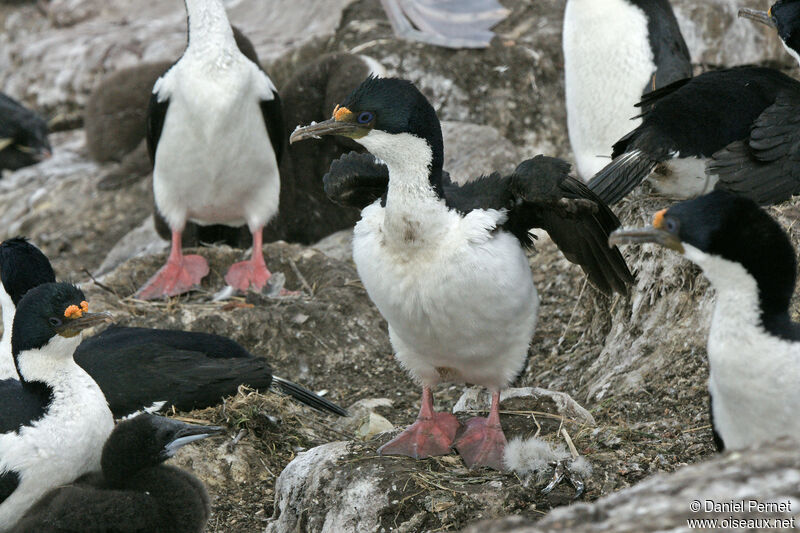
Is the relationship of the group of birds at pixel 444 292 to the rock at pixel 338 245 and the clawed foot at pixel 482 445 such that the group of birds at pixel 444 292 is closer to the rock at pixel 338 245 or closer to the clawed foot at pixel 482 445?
the clawed foot at pixel 482 445

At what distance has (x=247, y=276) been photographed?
7.30 metres

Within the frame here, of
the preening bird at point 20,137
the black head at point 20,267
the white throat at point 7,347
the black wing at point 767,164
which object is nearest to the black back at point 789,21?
the black wing at point 767,164

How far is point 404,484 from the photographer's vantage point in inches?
159

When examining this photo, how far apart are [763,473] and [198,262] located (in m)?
5.73

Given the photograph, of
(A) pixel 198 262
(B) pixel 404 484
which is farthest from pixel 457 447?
(A) pixel 198 262

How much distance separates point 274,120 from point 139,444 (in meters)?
3.97

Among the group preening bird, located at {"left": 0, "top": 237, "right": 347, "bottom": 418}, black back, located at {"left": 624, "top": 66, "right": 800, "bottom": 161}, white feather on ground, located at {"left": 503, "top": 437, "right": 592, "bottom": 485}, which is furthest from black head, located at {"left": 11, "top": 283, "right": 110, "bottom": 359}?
black back, located at {"left": 624, "top": 66, "right": 800, "bottom": 161}

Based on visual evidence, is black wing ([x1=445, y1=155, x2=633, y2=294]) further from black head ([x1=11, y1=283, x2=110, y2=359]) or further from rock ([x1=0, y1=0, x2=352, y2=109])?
rock ([x1=0, y1=0, x2=352, y2=109])

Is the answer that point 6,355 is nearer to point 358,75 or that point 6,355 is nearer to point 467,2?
point 358,75

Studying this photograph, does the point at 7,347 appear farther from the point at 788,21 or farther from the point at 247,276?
the point at 788,21

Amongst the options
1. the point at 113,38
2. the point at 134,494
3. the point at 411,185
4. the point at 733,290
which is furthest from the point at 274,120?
the point at 113,38

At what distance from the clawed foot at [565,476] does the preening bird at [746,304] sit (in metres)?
0.77

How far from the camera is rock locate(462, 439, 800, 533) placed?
7.31 ft

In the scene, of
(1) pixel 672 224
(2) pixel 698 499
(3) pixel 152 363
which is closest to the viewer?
(2) pixel 698 499
